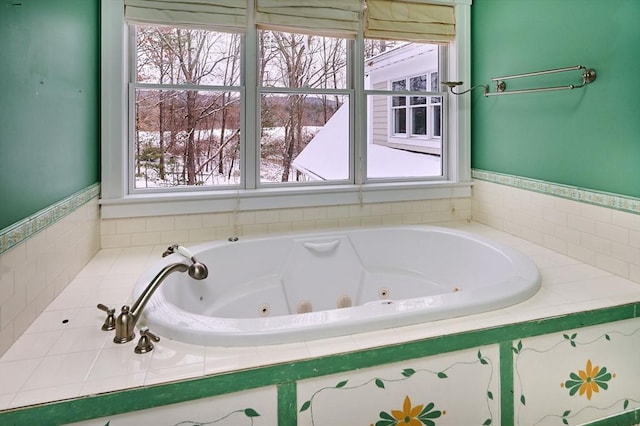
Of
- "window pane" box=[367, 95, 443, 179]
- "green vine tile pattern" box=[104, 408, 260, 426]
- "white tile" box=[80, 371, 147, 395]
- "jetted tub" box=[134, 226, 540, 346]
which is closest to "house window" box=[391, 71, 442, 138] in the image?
→ "window pane" box=[367, 95, 443, 179]

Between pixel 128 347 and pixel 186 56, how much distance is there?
6.41ft

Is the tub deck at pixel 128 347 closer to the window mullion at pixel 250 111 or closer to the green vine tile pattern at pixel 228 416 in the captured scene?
the green vine tile pattern at pixel 228 416

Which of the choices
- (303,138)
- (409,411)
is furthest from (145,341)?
(303,138)

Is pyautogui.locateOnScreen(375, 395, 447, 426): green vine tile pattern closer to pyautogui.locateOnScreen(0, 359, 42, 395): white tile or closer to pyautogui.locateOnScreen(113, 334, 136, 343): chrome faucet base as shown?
pyautogui.locateOnScreen(113, 334, 136, 343): chrome faucet base

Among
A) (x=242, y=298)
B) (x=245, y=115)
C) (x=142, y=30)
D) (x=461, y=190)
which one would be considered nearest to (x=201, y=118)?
(x=245, y=115)

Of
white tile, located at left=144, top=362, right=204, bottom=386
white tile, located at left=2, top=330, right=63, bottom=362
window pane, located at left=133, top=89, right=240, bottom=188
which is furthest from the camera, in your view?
window pane, located at left=133, top=89, right=240, bottom=188

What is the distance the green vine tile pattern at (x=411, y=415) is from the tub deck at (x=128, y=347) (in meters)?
0.23

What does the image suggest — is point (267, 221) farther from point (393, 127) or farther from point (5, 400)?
point (5, 400)

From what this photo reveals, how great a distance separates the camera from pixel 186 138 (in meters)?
2.72

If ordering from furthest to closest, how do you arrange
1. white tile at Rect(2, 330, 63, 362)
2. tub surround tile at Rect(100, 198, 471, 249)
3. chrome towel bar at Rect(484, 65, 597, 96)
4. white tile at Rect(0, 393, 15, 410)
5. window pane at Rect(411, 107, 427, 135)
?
window pane at Rect(411, 107, 427, 135), tub surround tile at Rect(100, 198, 471, 249), chrome towel bar at Rect(484, 65, 597, 96), white tile at Rect(2, 330, 63, 362), white tile at Rect(0, 393, 15, 410)

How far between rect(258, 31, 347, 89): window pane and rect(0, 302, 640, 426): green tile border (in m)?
2.02

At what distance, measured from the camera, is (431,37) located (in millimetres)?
2977

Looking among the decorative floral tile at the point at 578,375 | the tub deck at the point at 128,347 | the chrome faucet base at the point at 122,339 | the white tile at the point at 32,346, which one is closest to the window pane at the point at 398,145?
the tub deck at the point at 128,347

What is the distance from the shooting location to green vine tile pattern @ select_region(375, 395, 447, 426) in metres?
1.38
